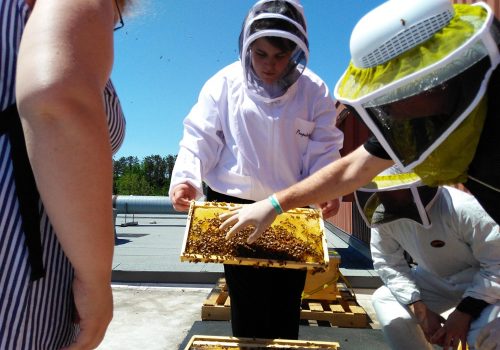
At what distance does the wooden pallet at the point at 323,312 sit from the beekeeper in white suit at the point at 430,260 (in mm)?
893

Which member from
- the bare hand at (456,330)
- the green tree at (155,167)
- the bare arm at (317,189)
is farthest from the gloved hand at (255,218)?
→ the green tree at (155,167)

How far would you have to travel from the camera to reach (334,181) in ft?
6.05

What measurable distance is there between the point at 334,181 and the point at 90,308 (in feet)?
3.90

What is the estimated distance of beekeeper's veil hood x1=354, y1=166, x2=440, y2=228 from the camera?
7.81 feet

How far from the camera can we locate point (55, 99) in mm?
736

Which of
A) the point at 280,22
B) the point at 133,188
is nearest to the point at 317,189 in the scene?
the point at 280,22

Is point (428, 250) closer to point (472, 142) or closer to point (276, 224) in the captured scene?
point (276, 224)

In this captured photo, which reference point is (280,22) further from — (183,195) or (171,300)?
(171,300)

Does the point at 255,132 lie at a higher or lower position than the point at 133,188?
higher

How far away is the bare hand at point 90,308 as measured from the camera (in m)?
0.86

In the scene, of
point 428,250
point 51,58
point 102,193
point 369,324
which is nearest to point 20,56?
point 51,58

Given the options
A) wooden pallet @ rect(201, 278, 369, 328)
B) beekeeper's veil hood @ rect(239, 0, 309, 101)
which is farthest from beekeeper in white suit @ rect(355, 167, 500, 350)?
wooden pallet @ rect(201, 278, 369, 328)

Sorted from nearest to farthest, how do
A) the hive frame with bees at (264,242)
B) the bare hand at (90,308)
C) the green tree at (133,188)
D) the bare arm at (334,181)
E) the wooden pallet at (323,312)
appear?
the bare hand at (90,308) → the bare arm at (334,181) → the hive frame with bees at (264,242) → the wooden pallet at (323,312) → the green tree at (133,188)

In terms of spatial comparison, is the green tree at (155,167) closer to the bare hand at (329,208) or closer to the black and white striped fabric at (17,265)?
the bare hand at (329,208)
